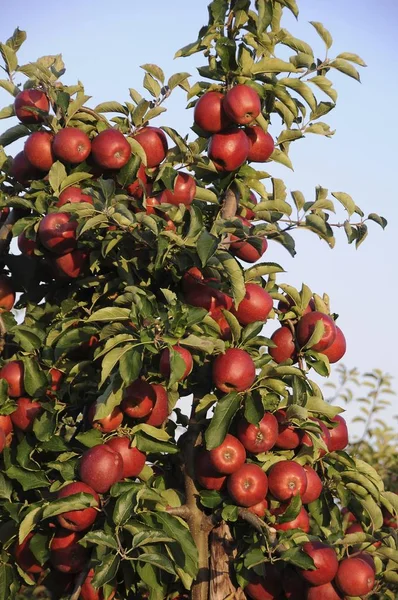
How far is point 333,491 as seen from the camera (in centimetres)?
402

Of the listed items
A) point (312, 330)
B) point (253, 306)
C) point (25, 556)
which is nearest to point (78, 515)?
point (25, 556)

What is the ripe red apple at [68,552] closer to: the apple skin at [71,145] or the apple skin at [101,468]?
the apple skin at [101,468]

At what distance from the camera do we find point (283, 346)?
151 inches

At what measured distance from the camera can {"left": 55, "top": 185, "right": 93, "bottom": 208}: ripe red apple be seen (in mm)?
3707

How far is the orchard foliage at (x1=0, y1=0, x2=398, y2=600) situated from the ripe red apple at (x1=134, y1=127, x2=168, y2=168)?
0.01 meters

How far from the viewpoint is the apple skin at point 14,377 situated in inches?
143

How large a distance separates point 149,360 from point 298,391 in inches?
25.3

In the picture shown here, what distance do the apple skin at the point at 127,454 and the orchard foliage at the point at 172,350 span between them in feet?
0.03

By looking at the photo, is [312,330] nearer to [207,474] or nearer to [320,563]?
[207,474]

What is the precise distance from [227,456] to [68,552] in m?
0.77

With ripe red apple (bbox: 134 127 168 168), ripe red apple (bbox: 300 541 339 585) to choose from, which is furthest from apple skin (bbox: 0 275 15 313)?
ripe red apple (bbox: 300 541 339 585)

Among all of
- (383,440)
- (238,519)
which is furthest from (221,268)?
(383,440)

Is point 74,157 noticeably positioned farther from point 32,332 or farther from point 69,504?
point 69,504

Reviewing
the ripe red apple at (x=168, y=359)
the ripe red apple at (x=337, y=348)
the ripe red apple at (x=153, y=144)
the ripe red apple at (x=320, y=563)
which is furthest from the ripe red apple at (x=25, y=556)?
the ripe red apple at (x=153, y=144)
